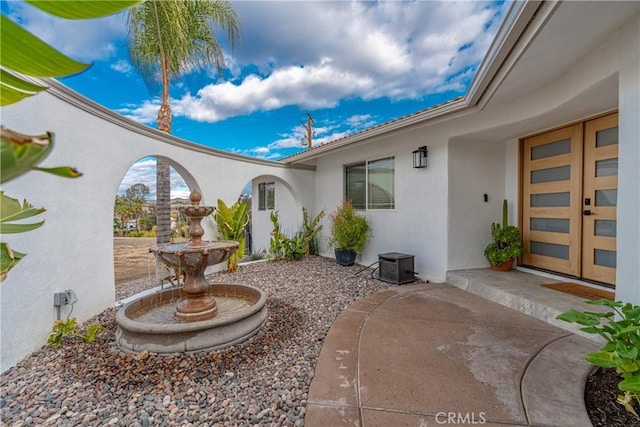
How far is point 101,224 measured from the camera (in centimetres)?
409

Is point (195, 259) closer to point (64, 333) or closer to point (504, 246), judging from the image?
point (64, 333)

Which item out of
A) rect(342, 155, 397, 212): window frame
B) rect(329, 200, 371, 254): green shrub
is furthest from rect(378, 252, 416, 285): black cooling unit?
rect(342, 155, 397, 212): window frame

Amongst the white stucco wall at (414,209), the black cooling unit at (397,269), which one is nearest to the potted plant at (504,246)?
the white stucco wall at (414,209)

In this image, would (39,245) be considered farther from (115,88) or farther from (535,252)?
(535,252)

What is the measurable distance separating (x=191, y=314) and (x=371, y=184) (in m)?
5.26

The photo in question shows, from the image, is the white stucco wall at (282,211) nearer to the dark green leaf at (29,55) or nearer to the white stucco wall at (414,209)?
the white stucco wall at (414,209)

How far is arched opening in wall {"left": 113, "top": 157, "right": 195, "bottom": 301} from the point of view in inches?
235

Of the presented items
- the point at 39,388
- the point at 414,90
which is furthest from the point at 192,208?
the point at 414,90

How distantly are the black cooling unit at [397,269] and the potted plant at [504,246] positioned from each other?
→ 1.50 meters

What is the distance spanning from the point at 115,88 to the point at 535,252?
9.69 meters

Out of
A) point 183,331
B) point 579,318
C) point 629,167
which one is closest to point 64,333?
point 183,331

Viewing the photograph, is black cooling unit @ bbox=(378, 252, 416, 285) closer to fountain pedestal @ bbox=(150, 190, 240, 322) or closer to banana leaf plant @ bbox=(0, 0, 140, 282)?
fountain pedestal @ bbox=(150, 190, 240, 322)

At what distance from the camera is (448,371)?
102 inches

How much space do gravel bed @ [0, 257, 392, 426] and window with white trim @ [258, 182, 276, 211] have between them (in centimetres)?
787
